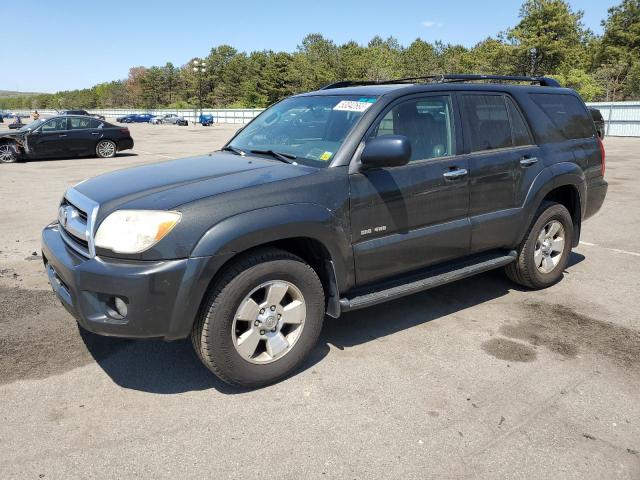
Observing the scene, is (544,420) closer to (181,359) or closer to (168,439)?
(168,439)

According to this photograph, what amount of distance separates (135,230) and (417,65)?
93.4m

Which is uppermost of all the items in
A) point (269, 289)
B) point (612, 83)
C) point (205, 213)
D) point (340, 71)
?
point (340, 71)

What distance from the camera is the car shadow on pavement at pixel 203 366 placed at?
338 cm

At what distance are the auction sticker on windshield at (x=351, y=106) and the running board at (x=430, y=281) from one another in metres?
1.28

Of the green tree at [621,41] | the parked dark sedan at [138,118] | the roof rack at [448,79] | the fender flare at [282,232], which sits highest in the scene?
the green tree at [621,41]

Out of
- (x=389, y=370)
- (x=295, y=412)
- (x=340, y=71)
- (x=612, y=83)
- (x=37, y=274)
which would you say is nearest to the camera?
(x=295, y=412)

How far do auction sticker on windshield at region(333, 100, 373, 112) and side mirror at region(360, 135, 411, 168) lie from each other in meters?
0.44

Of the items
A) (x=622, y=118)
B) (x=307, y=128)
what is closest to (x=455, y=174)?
(x=307, y=128)

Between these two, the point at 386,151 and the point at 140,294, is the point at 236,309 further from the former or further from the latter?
the point at 386,151

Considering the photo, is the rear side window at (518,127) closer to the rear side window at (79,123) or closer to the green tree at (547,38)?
the rear side window at (79,123)

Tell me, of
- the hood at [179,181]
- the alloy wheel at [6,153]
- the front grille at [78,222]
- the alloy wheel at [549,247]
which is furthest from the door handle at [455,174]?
the alloy wheel at [6,153]

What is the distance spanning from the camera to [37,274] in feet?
17.8

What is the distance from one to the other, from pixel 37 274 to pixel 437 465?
4.52 m

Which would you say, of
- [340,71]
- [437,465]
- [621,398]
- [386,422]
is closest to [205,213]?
[386,422]
